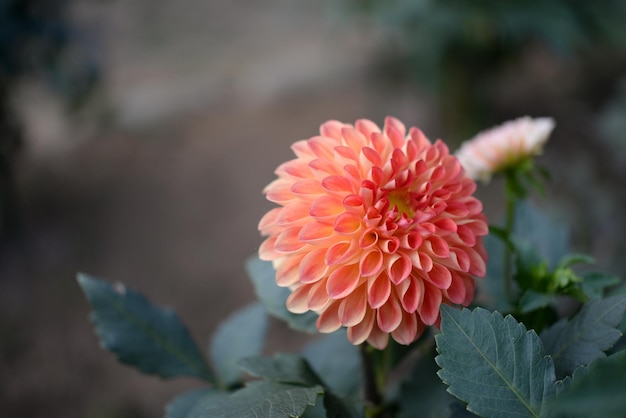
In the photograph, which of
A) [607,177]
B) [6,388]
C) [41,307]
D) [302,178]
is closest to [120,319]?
[302,178]

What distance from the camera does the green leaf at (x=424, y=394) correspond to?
1.75ft

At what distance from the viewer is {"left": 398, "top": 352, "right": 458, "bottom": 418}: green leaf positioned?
533 millimetres

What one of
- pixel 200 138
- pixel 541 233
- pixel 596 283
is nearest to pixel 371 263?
pixel 596 283

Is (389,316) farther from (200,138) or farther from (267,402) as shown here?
(200,138)

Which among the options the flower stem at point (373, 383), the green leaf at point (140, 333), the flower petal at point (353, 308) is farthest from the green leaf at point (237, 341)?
the flower petal at point (353, 308)

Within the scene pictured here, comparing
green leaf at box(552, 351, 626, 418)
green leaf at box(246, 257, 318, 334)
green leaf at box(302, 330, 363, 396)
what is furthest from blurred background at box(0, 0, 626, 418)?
green leaf at box(552, 351, 626, 418)

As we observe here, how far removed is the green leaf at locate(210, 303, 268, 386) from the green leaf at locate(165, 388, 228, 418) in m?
0.04

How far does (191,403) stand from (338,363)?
0.16 meters

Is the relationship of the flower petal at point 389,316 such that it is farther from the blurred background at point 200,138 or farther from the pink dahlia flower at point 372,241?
the blurred background at point 200,138

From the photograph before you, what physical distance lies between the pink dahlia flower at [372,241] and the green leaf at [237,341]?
0.23m

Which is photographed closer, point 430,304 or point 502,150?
point 430,304

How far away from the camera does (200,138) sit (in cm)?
311

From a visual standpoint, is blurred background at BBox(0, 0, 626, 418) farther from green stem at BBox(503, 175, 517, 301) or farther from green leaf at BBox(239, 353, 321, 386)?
green leaf at BBox(239, 353, 321, 386)

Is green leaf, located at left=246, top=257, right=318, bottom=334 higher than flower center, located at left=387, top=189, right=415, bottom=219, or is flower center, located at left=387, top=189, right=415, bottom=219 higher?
flower center, located at left=387, top=189, right=415, bottom=219
